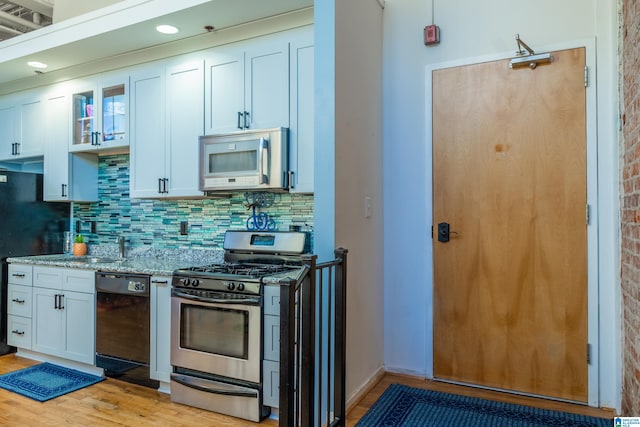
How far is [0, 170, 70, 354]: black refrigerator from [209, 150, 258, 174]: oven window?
2.02m

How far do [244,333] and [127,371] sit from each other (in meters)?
1.13

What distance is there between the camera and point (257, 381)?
2.42m

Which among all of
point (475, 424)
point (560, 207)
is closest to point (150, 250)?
point (475, 424)

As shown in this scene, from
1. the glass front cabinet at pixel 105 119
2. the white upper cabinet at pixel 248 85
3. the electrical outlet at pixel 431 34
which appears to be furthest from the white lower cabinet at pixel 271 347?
the glass front cabinet at pixel 105 119

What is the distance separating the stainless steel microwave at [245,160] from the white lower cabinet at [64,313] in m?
1.18

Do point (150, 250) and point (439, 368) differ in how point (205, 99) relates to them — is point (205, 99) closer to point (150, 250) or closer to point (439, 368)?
point (150, 250)

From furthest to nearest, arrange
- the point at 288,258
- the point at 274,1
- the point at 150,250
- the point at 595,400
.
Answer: the point at 150,250, the point at 288,258, the point at 274,1, the point at 595,400

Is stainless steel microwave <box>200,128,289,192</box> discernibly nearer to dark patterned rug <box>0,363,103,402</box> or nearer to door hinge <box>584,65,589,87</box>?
dark patterned rug <box>0,363,103,402</box>

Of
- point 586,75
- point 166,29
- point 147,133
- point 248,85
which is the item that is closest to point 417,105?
point 586,75

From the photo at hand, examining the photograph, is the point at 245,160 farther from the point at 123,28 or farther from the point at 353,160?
A: the point at 123,28

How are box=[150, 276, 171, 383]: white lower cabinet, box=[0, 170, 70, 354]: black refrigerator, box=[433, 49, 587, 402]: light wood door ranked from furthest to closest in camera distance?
box=[0, 170, 70, 354]: black refrigerator → box=[150, 276, 171, 383]: white lower cabinet → box=[433, 49, 587, 402]: light wood door

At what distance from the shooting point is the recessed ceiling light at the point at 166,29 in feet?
9.93

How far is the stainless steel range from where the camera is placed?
2422mm

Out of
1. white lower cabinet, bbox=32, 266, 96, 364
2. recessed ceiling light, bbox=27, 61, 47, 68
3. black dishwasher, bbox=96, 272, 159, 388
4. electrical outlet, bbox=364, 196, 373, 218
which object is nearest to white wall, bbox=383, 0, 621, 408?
electrical outlet, bbox=364, 196, 373, 218
